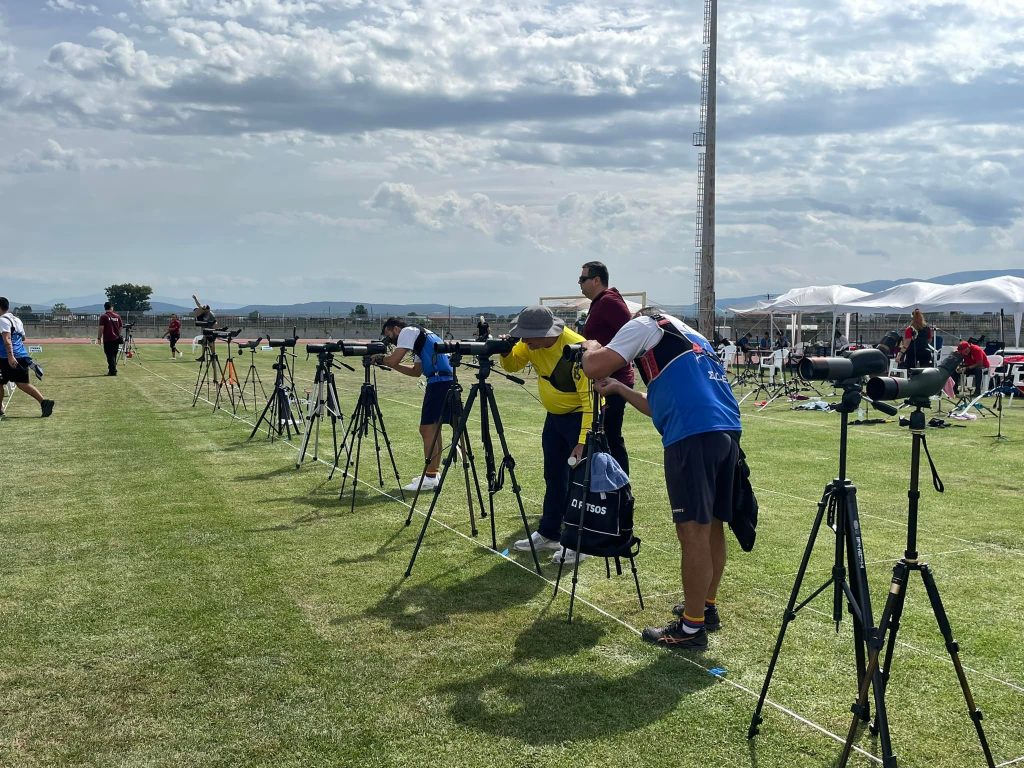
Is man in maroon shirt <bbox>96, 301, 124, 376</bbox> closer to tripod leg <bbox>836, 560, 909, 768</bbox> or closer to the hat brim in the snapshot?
the hat brim

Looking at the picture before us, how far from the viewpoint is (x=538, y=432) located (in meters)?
14.0

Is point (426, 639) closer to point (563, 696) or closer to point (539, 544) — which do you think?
point (563, 696)

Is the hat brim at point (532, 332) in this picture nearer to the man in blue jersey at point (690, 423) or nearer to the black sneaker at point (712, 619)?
the man in blue jersey at point (690, 423)

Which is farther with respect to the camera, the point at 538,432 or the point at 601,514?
the point at 538,432

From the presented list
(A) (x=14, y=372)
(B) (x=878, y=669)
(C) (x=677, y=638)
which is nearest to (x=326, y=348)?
(C) (x=677, y=638)

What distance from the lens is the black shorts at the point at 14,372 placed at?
48.2ft

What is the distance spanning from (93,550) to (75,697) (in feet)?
9.33

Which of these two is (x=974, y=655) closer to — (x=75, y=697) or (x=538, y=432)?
(x=75, y=697)

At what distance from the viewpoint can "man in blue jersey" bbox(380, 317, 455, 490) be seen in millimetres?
7922

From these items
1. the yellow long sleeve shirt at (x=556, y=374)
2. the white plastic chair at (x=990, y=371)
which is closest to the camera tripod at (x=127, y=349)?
the white plastic chair at (x=990, y=371)

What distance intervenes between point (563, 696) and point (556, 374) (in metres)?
2.68

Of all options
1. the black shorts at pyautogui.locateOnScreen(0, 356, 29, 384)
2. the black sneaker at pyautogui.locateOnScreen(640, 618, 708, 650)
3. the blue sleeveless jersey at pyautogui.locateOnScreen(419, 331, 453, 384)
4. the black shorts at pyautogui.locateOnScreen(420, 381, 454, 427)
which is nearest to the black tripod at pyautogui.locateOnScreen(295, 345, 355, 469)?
the black shorts at pyautogui.locateOnScreen(420, 381, 454, 427)

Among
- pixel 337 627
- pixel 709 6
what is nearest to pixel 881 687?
pixel 337 627

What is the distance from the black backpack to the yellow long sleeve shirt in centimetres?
113
